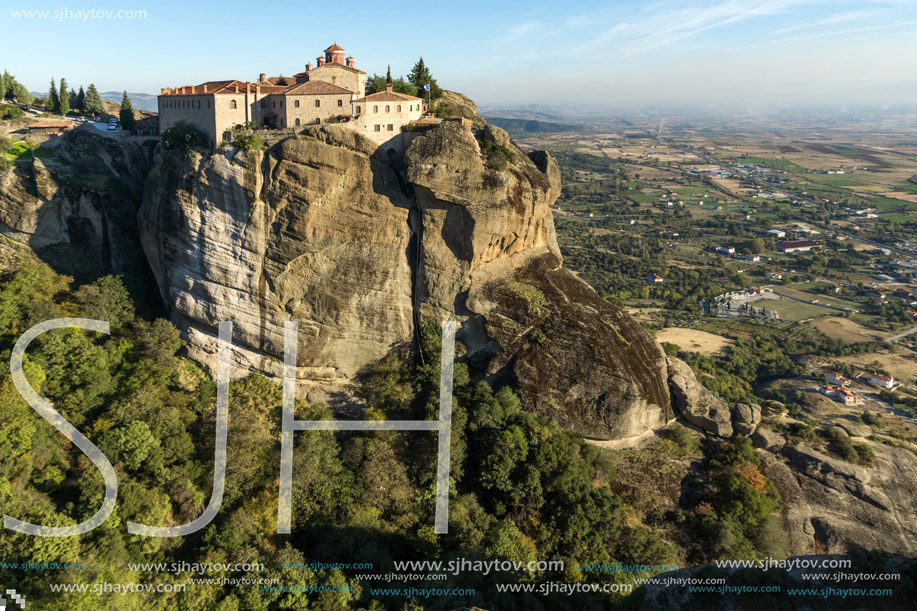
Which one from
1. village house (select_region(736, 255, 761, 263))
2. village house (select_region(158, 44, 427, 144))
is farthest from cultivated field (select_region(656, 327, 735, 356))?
village house (select_region(158, 44, 427, 144))

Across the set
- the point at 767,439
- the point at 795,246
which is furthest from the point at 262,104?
the point at 795,246

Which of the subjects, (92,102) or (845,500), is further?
(92,102)

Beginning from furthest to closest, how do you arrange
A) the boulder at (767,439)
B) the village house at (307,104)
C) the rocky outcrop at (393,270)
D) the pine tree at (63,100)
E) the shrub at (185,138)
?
the pine tree at (63,100), the shrub at (185,138), the village house at (307,104), the boulder at (767,439), the rocky outcrop at (393,270)

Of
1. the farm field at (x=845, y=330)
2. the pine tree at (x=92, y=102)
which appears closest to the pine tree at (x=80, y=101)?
the pine tree at (x=92, y=102)

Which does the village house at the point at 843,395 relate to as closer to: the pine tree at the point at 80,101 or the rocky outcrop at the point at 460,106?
the rocky outcrop at the point at 460,106

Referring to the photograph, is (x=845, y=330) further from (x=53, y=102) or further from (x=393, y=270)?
(x=53, y=102)

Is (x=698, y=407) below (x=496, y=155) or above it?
below
